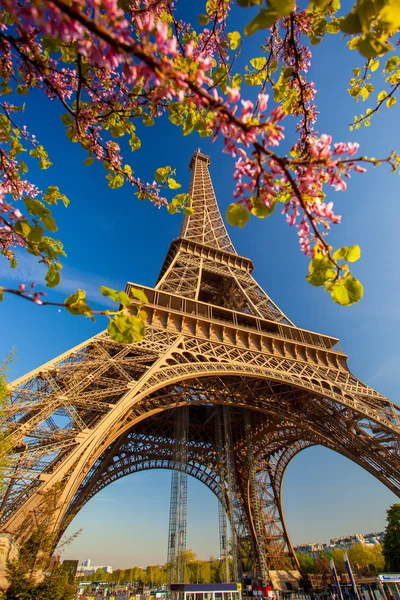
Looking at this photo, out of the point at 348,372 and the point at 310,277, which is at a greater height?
the point at 348,372

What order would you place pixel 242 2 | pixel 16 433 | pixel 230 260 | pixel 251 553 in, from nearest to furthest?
pixel 242 2
pixel 16 433
pixel 251 553
pixel 230 260

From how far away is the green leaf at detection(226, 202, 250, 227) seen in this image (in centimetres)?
194

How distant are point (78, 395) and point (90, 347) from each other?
4.20 metres

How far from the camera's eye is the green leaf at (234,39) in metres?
3.91

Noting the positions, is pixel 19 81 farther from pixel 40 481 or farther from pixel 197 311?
pixel 197 311

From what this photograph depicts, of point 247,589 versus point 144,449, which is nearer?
point 247,589

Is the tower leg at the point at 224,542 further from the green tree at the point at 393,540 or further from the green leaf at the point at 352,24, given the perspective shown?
the green leaf at the point at 352,24

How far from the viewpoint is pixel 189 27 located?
438 cm

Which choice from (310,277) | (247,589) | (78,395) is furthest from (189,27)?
(247,589)

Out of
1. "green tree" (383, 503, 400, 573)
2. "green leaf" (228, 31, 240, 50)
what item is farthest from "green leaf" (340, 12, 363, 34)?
"green tree" (383, 503, 400, 573)

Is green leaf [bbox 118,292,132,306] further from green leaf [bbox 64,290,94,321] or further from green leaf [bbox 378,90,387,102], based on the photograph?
green leaf [bbox 378,90,387,102]

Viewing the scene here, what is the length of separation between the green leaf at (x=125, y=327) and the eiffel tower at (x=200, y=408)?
896 centimetres

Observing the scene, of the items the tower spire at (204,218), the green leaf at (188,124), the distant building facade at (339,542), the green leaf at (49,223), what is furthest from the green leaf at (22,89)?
the distant building facade at (339,542)

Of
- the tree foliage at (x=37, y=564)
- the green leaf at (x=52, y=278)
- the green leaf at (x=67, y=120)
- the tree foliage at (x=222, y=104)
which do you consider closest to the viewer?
the tree foliage at (x=222, y=104)
